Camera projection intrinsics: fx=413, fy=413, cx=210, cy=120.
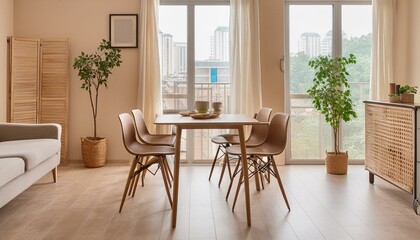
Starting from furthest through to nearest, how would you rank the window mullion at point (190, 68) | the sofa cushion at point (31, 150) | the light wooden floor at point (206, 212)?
1. the window mullion at point (190, 68)
2. the sofa cushion at point (31, 150)
3. the light wooden floor at point (206, 212)

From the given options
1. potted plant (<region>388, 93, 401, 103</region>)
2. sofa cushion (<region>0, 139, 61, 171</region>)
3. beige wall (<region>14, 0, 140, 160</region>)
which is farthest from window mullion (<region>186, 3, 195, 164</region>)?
potted plant (<region>388, 93, 401, 103</region>)

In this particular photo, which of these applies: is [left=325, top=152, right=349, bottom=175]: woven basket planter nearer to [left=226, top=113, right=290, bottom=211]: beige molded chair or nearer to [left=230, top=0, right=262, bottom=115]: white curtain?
[left=230, top=0, right=262, bottom=115]: white curtain

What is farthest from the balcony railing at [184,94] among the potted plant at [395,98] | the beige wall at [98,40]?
the potted plant at [395,98]

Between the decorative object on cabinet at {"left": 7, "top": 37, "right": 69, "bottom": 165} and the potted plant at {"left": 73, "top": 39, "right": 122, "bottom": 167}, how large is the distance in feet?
0.83

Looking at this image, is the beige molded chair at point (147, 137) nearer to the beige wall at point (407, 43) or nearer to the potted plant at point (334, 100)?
the potted plant at point (334, 100)

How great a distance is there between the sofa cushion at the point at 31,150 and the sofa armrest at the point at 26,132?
0.13 metres

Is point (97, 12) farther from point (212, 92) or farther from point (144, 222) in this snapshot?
point (144, 222)

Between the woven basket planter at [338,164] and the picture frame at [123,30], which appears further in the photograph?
the picture frame at [123,30]

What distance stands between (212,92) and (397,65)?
2494 mm

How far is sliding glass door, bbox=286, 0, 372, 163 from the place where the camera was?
223 inches

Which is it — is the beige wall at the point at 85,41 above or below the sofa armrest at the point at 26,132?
above

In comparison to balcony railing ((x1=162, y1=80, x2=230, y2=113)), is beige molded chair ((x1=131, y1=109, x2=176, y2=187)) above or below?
below

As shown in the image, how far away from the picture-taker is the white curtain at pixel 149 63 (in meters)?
5.36

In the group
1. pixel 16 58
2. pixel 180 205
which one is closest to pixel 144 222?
pixel 180 205
